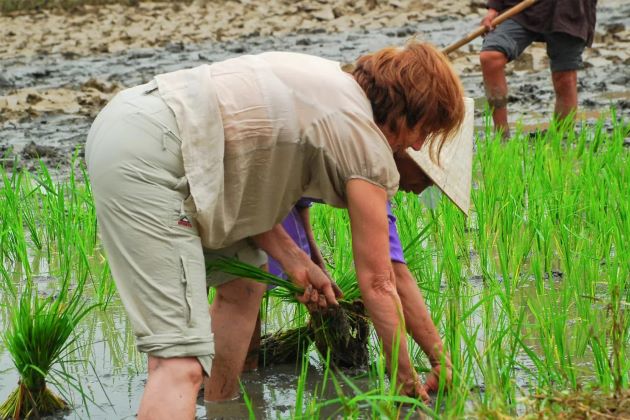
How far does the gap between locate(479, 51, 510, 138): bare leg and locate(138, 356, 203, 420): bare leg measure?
420 cm

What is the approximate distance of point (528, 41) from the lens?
21.3 ft

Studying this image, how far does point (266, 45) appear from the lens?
12.1m

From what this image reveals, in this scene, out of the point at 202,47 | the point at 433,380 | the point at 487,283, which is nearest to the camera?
the point at 433,380

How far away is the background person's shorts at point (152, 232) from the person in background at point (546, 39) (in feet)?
12.7

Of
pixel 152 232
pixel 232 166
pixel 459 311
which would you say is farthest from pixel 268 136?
pixel 459 311

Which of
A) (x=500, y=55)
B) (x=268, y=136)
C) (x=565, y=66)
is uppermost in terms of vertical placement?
(x=268, y=136)

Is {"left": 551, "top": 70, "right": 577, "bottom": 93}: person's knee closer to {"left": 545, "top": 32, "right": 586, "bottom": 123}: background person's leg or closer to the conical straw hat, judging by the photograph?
{"left": 545, "top": 32, "right": 586, "bottom": 123}: background person's leg

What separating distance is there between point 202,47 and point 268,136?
390 inches

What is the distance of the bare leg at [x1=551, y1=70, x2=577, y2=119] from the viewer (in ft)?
21.3

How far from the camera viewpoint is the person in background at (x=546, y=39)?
6293 mm

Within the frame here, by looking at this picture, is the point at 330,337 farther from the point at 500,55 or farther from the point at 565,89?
the point at 565,89

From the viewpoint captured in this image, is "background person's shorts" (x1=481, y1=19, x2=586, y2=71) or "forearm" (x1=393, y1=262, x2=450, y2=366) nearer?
"forearm" (x1=393, y1=262, x2=450, y2=366)

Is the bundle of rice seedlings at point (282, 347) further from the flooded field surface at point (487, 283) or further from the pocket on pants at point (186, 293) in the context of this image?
the pocket on pants at point (186, 293)

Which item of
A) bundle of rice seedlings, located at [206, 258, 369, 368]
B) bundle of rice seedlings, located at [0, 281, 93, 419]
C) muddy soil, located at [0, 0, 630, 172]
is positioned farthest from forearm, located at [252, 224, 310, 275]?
muddy soil, located at [0, 0, 630, 172]
